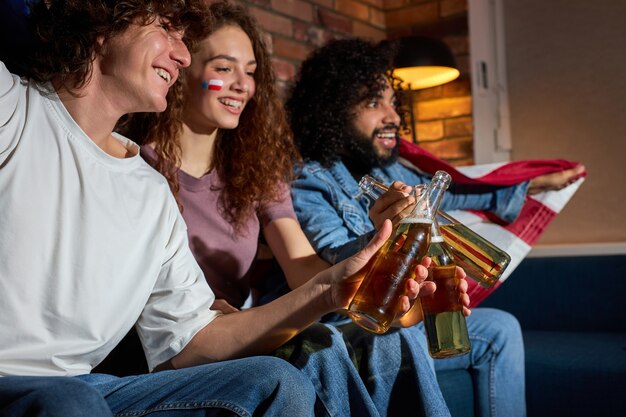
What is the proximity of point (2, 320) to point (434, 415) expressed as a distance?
71 cm

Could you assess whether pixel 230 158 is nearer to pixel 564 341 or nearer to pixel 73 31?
pixel 73 31

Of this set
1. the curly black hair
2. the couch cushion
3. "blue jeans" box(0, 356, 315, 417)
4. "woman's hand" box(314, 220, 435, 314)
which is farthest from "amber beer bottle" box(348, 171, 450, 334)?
the couch cushion

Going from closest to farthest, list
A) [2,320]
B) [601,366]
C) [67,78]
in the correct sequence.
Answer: [2,320], [67,78], [601,366]

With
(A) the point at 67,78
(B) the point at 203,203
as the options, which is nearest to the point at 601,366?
(B) the point at 203,203

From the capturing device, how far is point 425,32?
10.3ft

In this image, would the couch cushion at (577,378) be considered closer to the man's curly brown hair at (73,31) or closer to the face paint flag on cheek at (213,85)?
the face paint flag on cheek at (213,85)

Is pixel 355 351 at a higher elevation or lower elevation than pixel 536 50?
lower

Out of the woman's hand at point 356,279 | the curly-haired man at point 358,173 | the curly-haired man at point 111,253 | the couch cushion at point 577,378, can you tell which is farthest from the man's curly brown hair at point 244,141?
the couch cushion at point 577,378

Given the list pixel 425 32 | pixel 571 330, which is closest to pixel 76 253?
pixel 571 330

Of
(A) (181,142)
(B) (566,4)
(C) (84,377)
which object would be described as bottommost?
(C) (84,377)

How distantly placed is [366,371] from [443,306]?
274 mm

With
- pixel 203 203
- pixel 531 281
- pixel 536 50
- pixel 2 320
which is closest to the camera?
pixel 2 320

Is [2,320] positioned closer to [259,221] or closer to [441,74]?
[259,221]

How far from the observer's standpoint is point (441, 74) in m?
2.73
